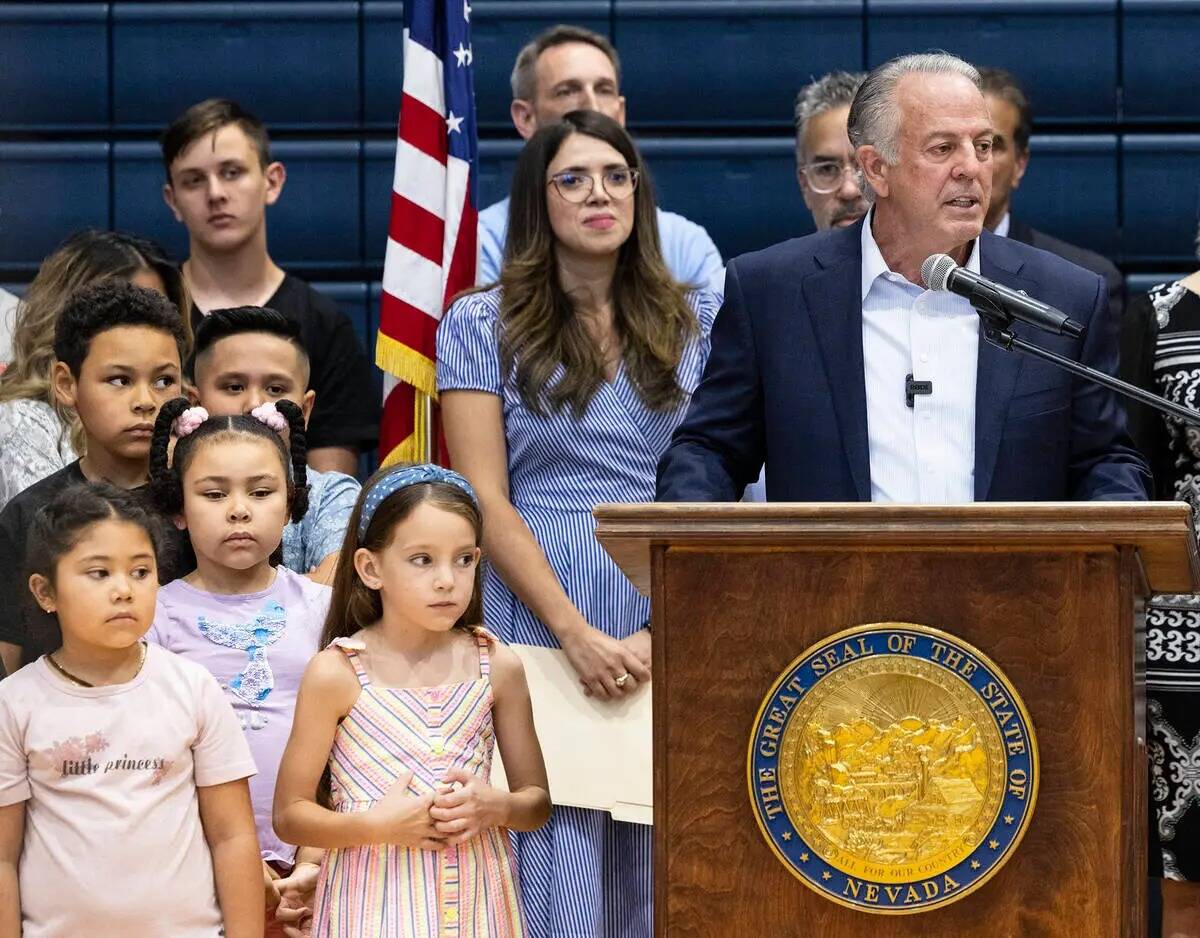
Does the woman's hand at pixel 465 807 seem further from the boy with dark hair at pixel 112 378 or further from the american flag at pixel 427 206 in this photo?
the american flag at pixel 427 206

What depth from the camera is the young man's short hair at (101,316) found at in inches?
135

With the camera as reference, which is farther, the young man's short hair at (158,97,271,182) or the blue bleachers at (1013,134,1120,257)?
the blue bleachers at (1013,134,1120,257)

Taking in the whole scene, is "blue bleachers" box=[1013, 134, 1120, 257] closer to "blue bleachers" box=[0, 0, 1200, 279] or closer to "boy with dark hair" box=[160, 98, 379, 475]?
"blue bleachers" box=[0, 0, 1200, 279]

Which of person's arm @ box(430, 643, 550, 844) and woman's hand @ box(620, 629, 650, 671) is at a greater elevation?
woman's hand @ box(620, 629, 650, 671)

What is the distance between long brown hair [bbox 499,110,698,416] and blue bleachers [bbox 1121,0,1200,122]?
1961 mm

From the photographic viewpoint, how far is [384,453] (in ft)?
13.8

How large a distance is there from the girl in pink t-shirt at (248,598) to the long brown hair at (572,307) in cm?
59

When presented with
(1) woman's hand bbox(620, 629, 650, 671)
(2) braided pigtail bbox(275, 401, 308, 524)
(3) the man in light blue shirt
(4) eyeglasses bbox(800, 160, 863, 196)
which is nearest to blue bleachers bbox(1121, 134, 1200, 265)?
(4) eyeglasses bbox(800, 160, 863, 196)

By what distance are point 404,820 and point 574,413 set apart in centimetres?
108

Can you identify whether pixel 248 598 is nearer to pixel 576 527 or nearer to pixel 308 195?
pixel 576 527

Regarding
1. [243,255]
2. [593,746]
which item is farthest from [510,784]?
[243,255]

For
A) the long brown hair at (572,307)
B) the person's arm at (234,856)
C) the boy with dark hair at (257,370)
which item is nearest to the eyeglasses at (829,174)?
the long brown hair at (572,307)

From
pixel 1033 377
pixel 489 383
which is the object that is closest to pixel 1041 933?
pixel 1033 377

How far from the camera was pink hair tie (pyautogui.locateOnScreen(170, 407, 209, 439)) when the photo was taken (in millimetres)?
3188
